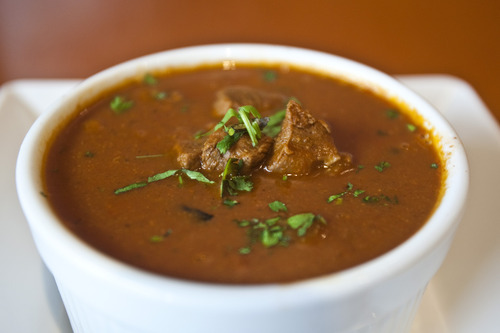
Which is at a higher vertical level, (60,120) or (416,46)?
(60,120)

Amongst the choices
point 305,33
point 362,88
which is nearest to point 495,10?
point 305,33

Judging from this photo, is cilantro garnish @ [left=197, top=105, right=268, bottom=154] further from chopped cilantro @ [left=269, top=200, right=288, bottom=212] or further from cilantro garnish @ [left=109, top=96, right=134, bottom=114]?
cilantro garnish @ [left=109, top=96, right=134, bottom=114]

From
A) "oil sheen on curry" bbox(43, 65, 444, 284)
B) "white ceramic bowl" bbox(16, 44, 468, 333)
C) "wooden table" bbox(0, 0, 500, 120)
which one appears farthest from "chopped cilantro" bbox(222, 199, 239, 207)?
"wooden table" bbox(0, 0, 500, 120)

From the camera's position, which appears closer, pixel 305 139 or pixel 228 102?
pixel 305 139

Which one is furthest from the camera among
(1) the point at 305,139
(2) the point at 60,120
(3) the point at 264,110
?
(3) the point at 264,110

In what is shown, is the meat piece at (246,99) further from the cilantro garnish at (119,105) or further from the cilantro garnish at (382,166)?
the cilantro garnish at (382,166)

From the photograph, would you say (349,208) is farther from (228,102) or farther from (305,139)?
(228,102)

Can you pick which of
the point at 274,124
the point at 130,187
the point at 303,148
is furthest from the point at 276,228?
the point at 274,124
